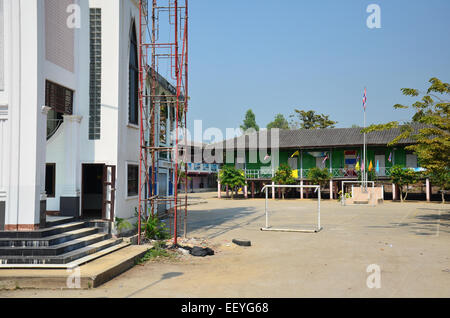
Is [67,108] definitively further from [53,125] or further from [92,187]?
[92,187]

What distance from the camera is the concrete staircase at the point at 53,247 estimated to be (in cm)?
793

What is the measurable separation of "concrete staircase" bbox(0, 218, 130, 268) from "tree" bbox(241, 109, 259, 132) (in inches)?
2544

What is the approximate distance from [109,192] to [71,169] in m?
1.23

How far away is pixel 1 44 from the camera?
9.07 m

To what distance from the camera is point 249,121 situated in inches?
2931

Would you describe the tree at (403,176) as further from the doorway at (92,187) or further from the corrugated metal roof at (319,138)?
the doorway at (92,187)

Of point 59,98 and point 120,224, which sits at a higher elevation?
point 59,98

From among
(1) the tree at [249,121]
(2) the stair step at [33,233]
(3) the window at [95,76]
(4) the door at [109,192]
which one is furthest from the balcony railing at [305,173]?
(1) the tree at [249,121]

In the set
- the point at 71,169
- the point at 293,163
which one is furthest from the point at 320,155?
the point at 71,169

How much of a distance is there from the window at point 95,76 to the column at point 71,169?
1.37 ft

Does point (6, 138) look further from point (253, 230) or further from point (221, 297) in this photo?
point (253, 230)

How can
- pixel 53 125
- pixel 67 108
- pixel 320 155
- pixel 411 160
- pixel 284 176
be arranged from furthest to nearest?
1. pixel 320 155
2. pixel 284 176
3. pixel 411 160
4. pixel 53 125
5. pixel 67 108

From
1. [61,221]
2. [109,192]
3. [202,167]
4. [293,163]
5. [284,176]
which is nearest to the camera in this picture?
[61,221]
